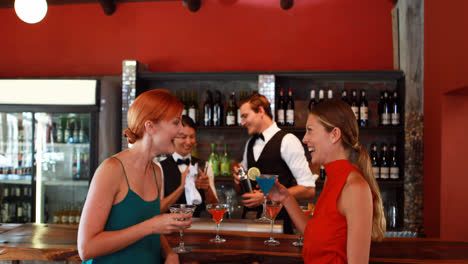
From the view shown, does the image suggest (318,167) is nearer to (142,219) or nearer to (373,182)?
(373,182)

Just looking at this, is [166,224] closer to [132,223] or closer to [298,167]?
[132,223]

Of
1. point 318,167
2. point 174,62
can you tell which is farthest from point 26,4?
point 318,167

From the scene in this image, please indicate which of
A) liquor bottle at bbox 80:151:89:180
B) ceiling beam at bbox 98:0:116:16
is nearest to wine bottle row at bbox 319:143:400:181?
liquor bottle at bbox 80:151:89:180

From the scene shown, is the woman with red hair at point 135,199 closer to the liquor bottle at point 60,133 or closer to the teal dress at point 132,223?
the teal dress at point 132,223

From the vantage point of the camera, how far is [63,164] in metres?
4.55

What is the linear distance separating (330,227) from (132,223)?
74 cm

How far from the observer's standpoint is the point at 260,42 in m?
4.66

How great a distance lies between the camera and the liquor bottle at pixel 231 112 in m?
4.13

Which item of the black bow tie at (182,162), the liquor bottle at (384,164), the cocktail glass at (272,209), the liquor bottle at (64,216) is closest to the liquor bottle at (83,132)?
the liquor bottle at (64,216)

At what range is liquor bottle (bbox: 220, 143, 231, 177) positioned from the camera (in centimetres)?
426

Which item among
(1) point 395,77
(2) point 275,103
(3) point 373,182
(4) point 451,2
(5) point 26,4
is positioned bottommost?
(3) point 373,182

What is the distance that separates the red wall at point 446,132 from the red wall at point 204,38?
0.95m

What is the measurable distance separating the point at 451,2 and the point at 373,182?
251cm

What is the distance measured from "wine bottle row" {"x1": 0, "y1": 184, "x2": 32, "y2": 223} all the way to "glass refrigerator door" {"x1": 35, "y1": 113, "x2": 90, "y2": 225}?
0.29 metres
